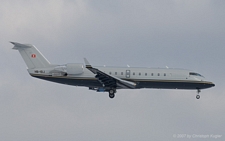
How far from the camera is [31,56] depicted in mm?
61219

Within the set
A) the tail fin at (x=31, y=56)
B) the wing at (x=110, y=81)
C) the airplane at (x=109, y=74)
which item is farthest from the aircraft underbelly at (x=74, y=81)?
the tail fin at (x=31, y=56)

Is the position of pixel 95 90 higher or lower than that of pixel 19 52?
lower

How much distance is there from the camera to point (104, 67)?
6069 centimetres

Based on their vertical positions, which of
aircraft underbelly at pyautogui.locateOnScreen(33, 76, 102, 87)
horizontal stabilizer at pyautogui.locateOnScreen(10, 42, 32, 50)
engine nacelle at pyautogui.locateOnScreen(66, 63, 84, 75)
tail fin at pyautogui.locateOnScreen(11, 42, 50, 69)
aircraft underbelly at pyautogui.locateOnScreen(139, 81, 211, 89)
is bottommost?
aircraft underbelly at pyautogui.locateOnScreen(139, 81, 211, 89)

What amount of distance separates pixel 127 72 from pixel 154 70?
2.87 metres

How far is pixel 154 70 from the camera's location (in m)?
60.8

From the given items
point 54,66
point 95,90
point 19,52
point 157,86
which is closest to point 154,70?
point 157,86

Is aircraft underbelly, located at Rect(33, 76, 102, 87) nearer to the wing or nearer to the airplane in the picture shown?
the airplane

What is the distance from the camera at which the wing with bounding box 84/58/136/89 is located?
57.9 metres

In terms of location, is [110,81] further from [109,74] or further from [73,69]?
[73,69]

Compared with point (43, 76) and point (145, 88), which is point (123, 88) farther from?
point (43, 76)

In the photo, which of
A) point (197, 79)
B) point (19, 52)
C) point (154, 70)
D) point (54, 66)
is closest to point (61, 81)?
point (54, 66)

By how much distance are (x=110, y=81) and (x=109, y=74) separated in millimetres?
1079

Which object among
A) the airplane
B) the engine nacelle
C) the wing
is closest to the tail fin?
the airplane
